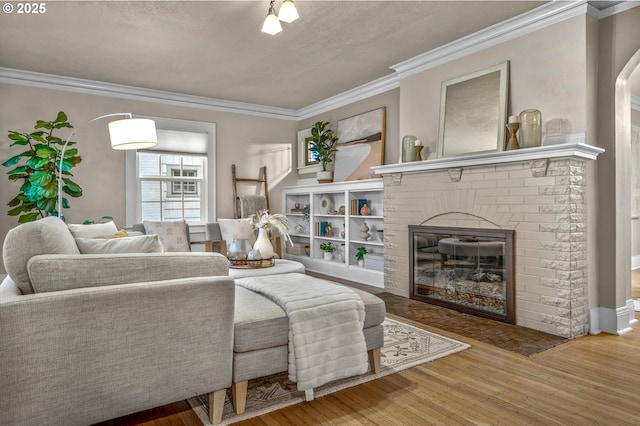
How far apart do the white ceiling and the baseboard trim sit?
260cm

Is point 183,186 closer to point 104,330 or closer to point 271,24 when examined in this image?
point 271,24

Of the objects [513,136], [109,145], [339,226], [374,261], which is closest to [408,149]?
[513,136]

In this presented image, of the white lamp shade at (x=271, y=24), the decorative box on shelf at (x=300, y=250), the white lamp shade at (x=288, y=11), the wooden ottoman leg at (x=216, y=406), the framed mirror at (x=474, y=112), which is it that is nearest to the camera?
the wooden ottoman leg at (x=216, y=406)

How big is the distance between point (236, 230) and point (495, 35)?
3.66 meters

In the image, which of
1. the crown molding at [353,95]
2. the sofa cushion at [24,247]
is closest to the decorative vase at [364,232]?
the crown molding at [353,95]

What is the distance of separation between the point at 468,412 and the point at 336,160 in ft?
14.6

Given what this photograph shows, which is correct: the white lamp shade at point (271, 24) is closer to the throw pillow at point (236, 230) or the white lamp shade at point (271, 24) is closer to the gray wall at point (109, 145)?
the throw pillow at point (236, 230)

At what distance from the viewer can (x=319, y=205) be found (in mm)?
6164

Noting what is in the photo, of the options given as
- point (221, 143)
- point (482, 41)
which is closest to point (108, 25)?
point (221, 143)

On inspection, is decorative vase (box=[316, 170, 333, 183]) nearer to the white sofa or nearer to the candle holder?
the candle holder

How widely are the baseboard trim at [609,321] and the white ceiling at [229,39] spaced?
2596mm

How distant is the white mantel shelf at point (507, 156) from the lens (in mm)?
3021

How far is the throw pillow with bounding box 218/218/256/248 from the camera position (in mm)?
5230

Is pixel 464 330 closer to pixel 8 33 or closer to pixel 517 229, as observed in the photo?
pixel 517 229
